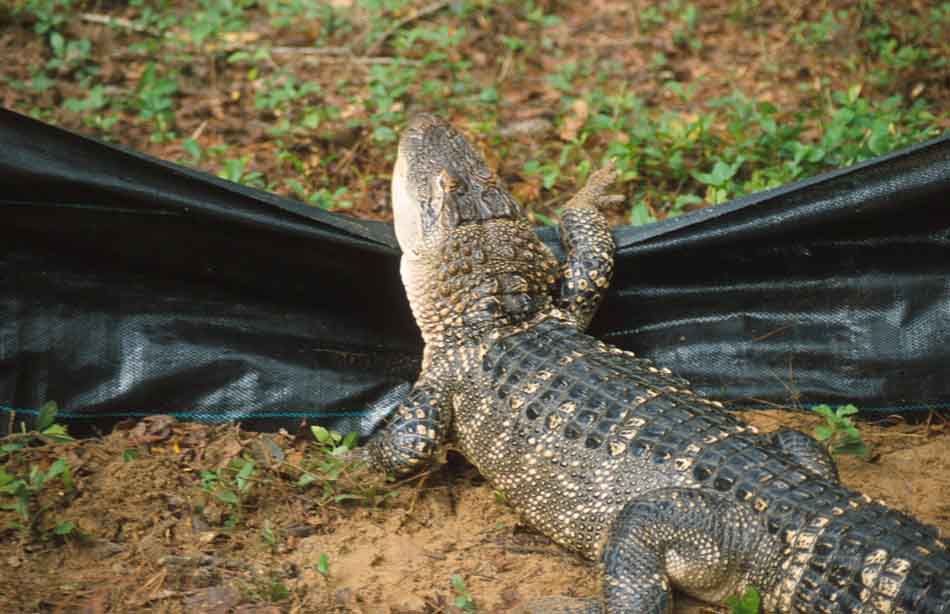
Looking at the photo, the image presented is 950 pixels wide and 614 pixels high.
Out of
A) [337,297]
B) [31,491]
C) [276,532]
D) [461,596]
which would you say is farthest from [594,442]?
[31,491]

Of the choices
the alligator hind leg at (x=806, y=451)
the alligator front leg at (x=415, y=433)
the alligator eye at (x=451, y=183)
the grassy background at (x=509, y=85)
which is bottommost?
the alligator front leg at (x=415, y=433)

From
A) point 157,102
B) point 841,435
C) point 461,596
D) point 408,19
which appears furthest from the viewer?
point 408,19

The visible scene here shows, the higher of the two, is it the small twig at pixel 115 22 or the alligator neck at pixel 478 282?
the small twig at pixel 115 22

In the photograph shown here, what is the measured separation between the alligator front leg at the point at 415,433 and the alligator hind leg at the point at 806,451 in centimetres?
128

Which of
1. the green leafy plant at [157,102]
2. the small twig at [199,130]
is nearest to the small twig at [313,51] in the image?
the green leafy plant at [157,102]

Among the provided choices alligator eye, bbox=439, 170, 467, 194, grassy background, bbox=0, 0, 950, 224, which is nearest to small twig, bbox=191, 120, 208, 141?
grassy background, bbox=0, 0, 950, 224

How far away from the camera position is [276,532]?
396cm

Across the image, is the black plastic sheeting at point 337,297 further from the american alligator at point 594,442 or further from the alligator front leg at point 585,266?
the american alligator at point 594,442

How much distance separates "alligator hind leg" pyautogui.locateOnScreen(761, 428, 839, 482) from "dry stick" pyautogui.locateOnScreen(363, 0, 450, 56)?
14.3 feet

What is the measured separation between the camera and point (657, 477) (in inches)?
145

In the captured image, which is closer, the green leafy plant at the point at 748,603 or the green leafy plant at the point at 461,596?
the green leafy plant at the point at 748,603

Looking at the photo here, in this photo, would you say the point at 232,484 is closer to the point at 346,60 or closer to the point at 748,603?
the point at 748,603

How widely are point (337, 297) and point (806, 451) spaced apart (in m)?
2.06

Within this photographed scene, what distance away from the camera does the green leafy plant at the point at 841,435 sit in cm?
439
